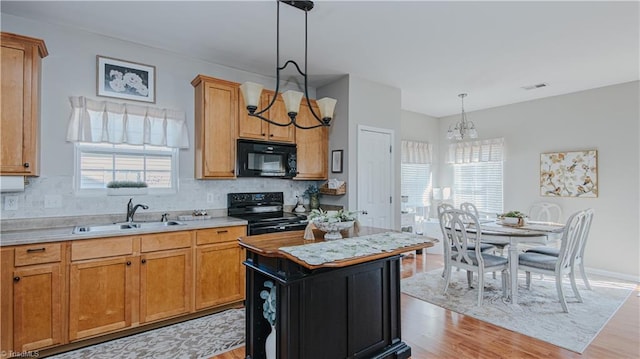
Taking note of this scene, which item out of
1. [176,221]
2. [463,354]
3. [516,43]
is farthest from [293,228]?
[516,43]

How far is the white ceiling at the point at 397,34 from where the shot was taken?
2598mm

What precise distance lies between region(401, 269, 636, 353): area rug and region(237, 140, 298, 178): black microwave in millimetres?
2146

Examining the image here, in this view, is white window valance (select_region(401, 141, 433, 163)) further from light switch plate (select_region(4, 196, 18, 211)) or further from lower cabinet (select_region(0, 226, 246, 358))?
light switch plate (select_region(4, 196, 18, 211))

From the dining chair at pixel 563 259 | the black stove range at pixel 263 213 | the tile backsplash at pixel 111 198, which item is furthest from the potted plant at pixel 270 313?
the dining chair at pixel 563 259

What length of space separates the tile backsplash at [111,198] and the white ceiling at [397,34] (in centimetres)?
144

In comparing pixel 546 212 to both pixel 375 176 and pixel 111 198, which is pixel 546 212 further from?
pixel 111 198

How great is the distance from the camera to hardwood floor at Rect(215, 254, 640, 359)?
2.50 m

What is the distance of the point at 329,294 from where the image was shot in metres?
2.04

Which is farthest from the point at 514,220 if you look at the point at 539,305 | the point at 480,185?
the point at 480,185

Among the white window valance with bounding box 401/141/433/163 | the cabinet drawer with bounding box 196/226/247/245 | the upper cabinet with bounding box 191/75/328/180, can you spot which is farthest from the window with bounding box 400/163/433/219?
the cabinet drawer with bounding box 196/226/247/245

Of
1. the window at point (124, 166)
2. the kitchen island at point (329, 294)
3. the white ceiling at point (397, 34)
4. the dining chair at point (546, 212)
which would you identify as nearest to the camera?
the kitchen island at point (329, 294)

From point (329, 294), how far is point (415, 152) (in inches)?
192

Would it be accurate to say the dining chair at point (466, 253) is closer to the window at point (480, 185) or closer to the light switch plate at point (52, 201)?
the window at point (480, 185)

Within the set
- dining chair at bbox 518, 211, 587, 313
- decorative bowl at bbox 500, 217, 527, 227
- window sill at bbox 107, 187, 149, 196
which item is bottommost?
dining chair at bbox 518, 211, 587, 313
